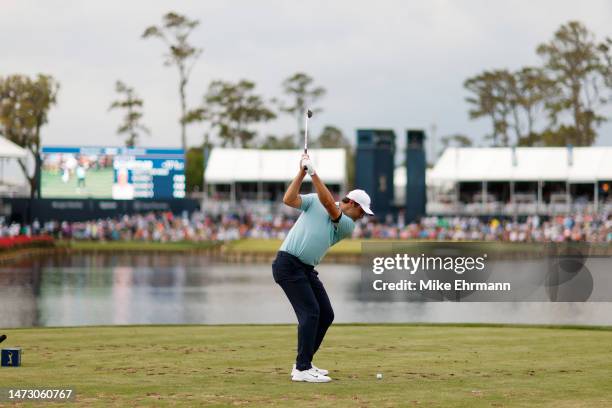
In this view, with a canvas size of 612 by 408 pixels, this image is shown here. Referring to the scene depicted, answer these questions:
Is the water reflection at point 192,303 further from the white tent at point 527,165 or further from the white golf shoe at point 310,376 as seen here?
the white tent at point 527,165

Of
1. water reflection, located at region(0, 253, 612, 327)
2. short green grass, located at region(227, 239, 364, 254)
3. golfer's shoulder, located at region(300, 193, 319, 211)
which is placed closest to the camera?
golfer's shoulder, located at region(300, 193, 319, 211)

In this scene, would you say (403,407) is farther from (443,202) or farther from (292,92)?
(292,92)

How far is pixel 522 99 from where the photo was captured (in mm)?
105125

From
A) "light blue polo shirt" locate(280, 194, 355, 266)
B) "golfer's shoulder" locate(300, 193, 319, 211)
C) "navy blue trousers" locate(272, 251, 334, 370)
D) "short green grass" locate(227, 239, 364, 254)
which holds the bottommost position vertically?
"short green grass" locate(227, 239, 364, 254)

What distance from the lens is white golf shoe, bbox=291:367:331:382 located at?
11.7 m

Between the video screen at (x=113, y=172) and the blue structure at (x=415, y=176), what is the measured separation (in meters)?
18.7

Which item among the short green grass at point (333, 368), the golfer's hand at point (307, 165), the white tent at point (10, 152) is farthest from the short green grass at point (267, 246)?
the golfer's hand at point (307, 165)

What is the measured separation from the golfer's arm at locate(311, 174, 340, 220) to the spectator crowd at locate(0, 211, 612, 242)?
59496 mm

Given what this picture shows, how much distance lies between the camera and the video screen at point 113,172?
73.3 metres

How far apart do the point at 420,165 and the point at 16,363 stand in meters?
74.1

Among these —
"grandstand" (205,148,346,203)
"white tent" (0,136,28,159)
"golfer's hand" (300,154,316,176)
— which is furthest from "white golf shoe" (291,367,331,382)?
"grandstand" (205,148,346,203)

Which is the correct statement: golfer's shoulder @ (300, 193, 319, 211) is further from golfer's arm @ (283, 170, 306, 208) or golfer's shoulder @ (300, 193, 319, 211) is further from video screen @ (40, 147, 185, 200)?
video screen @ (40, 147, 185, 200)

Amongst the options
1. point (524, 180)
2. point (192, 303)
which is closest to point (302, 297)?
point (192, 303)

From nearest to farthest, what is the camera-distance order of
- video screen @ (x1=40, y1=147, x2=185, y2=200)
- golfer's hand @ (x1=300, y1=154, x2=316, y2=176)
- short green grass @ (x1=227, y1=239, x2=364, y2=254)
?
golfer's hand @ (x1=300, y1=154, x2=316, y2=176) < short green grass @ (x1=227, y1=239, x2=364, y2=254) < video screen @ (x1=40, y1=147, x2=185, y2=200)
